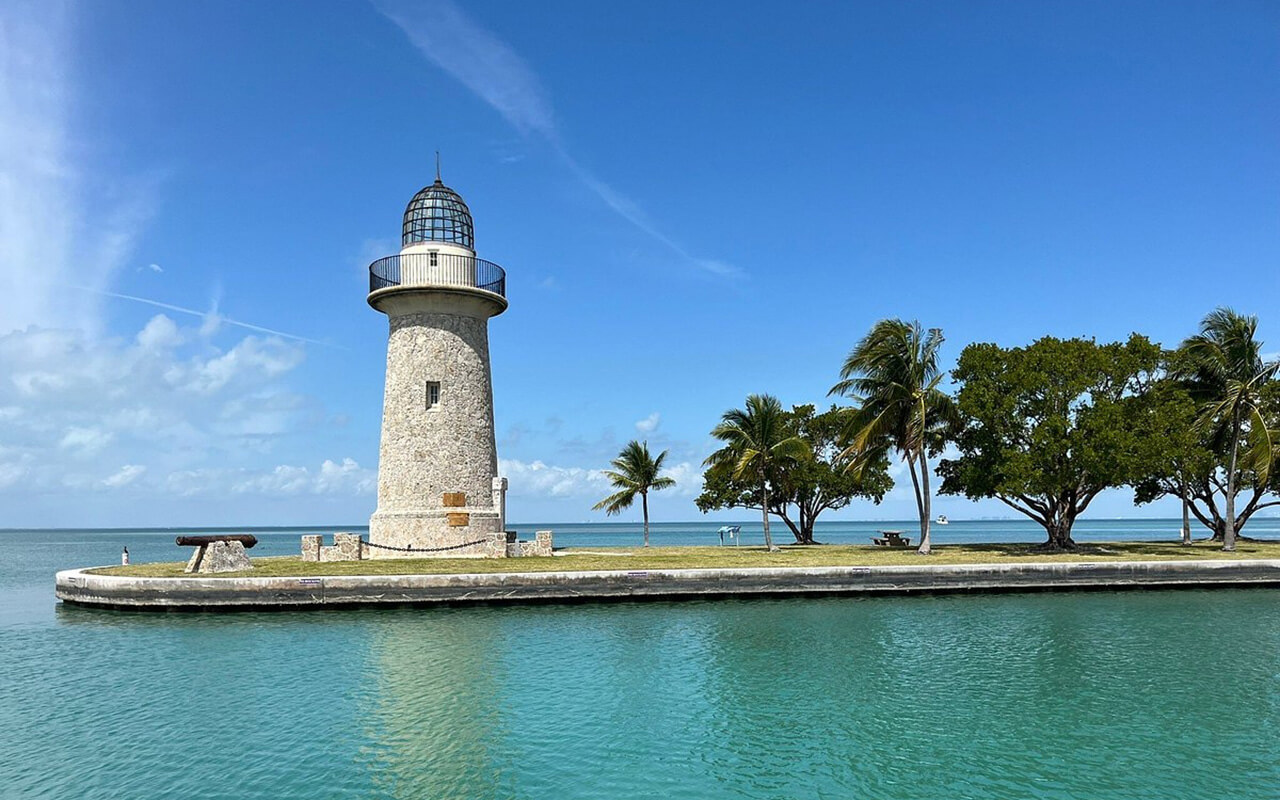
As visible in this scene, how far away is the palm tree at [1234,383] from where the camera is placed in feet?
108

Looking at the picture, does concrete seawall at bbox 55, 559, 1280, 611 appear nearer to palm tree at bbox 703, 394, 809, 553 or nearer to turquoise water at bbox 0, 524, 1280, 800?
turquoise water at bbox 0, 524, 1280, 800

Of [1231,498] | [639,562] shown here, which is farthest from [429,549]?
[1231,498]

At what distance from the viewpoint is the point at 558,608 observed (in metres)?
23.5

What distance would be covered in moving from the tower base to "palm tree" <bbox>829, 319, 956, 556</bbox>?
16.0m

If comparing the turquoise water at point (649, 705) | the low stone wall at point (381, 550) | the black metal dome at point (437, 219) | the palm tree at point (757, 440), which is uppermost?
the black metal dome at point (437, 219)

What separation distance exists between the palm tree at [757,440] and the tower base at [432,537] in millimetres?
15484

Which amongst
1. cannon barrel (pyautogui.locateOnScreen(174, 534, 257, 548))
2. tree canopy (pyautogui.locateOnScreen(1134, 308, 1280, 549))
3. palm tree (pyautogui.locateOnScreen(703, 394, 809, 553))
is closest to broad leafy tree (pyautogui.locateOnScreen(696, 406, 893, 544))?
palm tree (pyautogui.locateOnScreen(703, 394, 809, 553))

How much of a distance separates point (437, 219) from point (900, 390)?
2002cm

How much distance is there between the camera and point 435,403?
30203mm

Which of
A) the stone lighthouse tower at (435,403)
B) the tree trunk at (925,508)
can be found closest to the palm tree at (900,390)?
the tree trunk at (925,508)

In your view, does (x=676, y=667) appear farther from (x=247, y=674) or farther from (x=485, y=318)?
(x=485, y=318)

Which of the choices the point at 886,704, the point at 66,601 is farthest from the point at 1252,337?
the point at 66,601

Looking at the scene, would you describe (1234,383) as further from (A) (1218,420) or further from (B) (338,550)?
(B) (338,550)

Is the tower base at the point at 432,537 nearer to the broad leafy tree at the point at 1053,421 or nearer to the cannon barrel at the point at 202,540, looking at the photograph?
the cannon barrel at the point at 202,540
